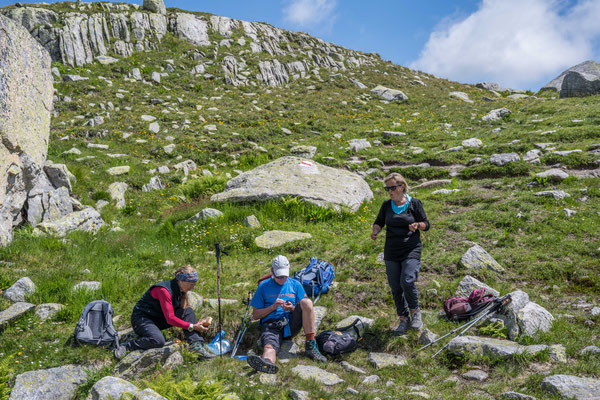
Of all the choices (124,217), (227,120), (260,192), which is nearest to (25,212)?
(124,217)

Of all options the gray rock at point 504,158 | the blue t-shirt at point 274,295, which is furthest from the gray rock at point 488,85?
the blue t-shirt at point 274,295

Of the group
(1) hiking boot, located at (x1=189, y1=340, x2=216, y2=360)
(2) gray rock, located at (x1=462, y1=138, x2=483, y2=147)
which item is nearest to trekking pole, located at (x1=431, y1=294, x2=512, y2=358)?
(1) hiking boot, located at (x1=189, y1=340, x2=216, y2=360)

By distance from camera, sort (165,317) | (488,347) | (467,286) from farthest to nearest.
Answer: (467,286)
(165,317)
(488,347)

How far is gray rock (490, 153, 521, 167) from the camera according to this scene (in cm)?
1559

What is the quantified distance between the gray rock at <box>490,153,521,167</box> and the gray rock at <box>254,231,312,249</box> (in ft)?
30.9

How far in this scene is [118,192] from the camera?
1370 cm

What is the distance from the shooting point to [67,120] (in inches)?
784

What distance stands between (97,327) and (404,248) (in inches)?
204

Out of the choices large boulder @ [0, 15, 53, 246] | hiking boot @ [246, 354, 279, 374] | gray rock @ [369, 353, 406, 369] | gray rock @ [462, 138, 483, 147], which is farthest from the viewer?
gray rock @ [462, 138, 483, 147]

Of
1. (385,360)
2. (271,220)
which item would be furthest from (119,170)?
(385,360)

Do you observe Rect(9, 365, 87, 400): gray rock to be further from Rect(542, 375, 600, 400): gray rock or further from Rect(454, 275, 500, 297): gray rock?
Rect(454, 275, 500, 297): gray rock

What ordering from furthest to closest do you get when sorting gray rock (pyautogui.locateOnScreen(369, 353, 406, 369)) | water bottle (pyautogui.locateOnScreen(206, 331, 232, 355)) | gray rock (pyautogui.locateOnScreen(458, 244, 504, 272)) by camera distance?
1. gray rock (pyautogui.locateOnScreen(458, 244, 504, 272))
2. water bottle (pyautogui.locateOnScreen(206, 331, 232, 355))
3. gray rock (pyautogui.locateOnScreen(369, 353, 406, 369))

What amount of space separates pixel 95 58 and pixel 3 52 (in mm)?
21084

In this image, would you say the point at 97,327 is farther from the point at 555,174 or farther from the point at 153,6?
the point at 153,6
